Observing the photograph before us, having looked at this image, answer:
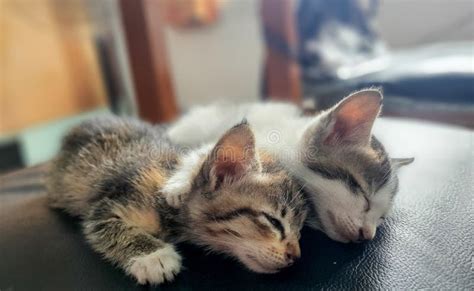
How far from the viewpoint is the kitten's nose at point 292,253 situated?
1.87 ft

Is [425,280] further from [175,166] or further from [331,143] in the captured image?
[175,166]

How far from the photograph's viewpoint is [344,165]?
738 millimetres

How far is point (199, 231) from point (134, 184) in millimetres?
153

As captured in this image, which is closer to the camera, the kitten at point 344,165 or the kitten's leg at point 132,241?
the kitten's leg at point 132,241

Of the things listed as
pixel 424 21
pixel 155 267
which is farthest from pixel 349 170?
pixel 424 21

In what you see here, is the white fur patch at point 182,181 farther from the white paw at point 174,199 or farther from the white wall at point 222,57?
the white wall at point 222,57

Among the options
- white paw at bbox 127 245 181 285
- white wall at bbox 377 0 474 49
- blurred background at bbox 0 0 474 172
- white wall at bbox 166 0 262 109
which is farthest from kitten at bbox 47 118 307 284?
white wall at bbox 377 0 474 49

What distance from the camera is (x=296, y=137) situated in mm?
808

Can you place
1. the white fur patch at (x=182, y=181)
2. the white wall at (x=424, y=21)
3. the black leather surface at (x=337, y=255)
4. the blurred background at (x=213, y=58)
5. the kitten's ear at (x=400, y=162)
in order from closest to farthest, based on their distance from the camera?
the black leather surface at (x=337, y=255)
the white fur patch at (x=182, y=181)
the kitten's ear at (x=400, y=162)
the blurred background at (x=213, y=58)
the white wall at (x=424, y=21)

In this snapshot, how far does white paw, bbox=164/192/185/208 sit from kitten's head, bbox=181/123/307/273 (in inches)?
0.5

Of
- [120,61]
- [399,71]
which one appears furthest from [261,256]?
[120,61]

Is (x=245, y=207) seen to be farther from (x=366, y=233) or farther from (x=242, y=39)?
(x=242, y=39)

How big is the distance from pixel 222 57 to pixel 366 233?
219 cm

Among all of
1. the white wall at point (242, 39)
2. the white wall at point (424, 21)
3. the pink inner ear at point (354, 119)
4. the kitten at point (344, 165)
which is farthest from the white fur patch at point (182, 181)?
the white wall at point (424, 21)
